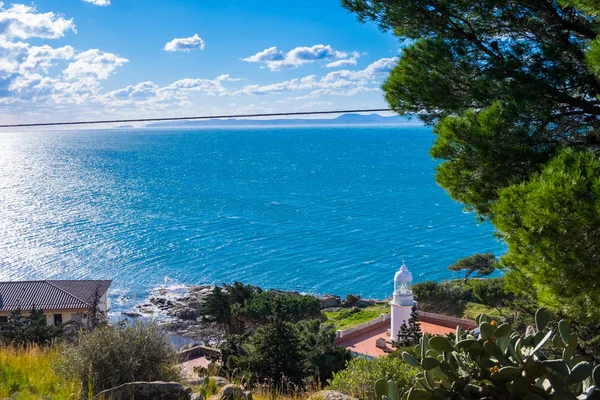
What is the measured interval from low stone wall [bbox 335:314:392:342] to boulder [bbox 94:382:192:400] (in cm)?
1430

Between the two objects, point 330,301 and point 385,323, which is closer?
point 385,323

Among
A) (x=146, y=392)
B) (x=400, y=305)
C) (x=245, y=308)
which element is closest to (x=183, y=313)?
(x=245, y=308)

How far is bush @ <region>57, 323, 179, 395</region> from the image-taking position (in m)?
4.96

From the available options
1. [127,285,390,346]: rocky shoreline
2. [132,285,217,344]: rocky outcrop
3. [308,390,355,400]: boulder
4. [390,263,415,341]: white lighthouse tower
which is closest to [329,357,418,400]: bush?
[308,390,355,400]: boulder

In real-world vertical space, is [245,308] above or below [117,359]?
below

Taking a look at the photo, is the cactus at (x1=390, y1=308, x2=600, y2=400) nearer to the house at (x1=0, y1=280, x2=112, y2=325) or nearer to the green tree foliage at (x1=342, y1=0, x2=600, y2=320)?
the green tree foliage at (x1=342, y1=0, x2=600, y2=320)

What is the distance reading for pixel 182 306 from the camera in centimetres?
3080

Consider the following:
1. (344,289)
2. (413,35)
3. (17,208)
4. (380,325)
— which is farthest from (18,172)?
(413,35)

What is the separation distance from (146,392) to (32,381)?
4.62ft

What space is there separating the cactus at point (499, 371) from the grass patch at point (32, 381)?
117 inches

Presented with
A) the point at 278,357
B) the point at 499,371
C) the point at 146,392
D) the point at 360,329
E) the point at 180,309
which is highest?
the point at 499,371

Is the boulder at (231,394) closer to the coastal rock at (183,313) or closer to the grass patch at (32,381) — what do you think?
the grass patch at (32,381)

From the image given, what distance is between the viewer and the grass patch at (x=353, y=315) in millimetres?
26688

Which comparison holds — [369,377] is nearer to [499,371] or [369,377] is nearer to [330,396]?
[330,396]
